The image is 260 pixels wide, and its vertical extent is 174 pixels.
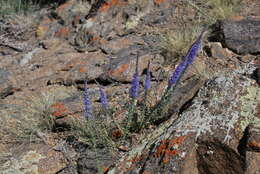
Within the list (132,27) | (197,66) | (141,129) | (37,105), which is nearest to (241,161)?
(141,129)

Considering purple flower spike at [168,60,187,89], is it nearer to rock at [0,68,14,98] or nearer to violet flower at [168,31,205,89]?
violet flower at [168,31,205,89]

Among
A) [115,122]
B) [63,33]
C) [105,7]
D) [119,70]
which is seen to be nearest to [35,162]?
[115,122]

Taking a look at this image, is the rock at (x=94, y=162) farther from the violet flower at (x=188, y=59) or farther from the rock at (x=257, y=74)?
the rock at (x=257, y=74)

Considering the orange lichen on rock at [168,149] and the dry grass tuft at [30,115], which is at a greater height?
the orange lichen on rock at [168,149]

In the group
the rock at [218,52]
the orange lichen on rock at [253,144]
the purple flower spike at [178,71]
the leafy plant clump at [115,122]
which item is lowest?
the leafy plant clump at [115,122]

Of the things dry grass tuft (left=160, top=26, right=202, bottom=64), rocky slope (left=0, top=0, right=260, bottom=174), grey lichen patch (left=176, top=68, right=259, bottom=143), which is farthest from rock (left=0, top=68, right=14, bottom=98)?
grey lichen patch (left=176, top=68, right=259, bottom=143)

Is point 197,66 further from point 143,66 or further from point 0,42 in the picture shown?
point 0,42

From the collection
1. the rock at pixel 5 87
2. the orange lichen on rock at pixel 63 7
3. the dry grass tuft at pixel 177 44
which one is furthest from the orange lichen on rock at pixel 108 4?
the rock at pixel 5 87

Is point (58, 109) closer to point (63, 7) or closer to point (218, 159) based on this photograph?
point (218, 159)
